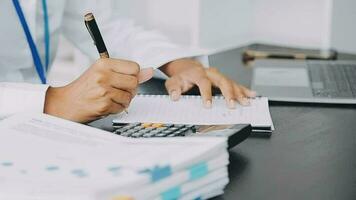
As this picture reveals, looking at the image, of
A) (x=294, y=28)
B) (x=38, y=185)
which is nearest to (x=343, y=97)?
(x=38, y=185)

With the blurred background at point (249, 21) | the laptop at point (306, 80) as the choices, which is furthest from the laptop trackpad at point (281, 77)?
the blurred background at point (249, 21)

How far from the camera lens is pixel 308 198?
2.79 feet

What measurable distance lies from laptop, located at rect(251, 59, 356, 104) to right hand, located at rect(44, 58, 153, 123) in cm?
38

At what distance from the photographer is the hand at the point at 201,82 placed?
133 centimetres

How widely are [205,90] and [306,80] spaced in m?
0.34

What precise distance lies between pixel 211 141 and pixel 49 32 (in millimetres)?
1027

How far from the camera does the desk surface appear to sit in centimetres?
88

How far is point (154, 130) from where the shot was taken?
101 centimetres

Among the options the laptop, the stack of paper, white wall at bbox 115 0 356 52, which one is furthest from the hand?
white wall at bbox 115 0 356 52

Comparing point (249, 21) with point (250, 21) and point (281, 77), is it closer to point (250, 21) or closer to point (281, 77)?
point (250, 21)

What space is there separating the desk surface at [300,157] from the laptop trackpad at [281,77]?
0.57ft

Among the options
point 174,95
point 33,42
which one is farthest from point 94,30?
point 33,42

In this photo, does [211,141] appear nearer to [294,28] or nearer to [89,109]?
[89,109]

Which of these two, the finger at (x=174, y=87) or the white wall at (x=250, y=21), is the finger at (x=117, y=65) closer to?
the finger at (x=174, y=87)
